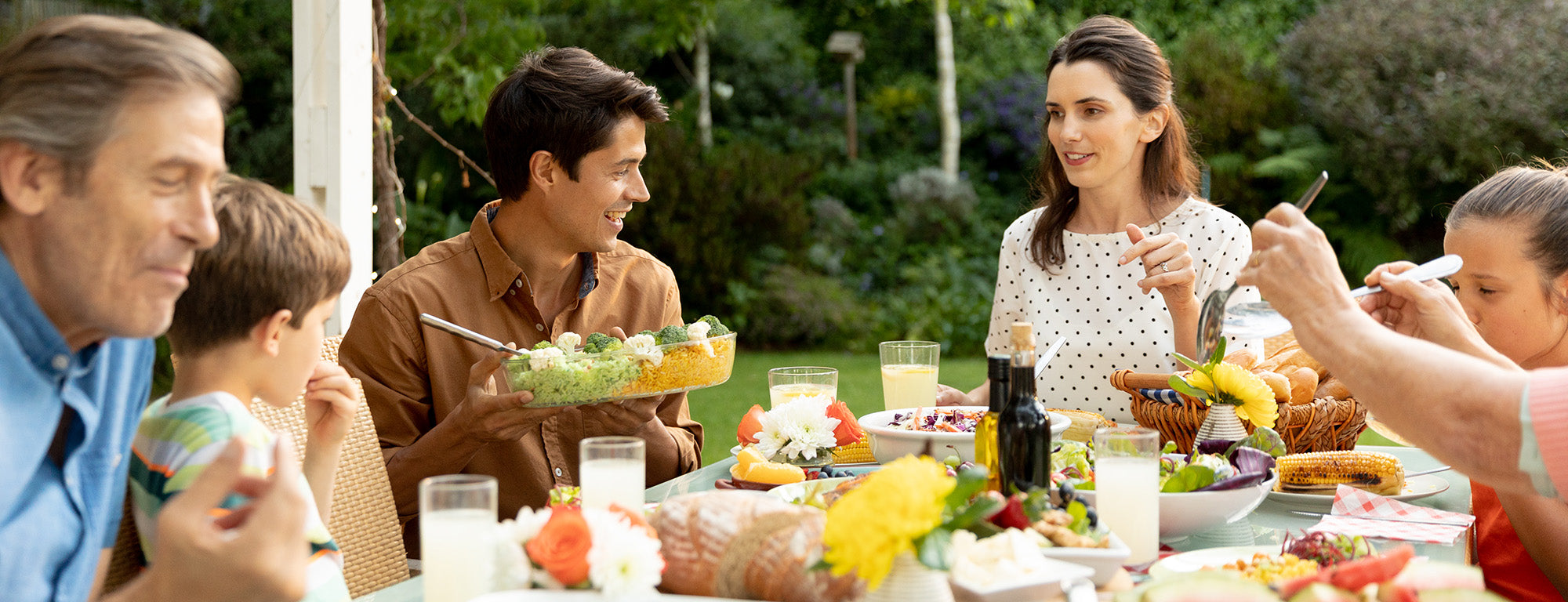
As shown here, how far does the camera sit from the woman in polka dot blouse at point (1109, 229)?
11.0 ft

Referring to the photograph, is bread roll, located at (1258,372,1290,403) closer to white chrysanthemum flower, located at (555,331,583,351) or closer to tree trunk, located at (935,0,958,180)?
white chrysanthemum flower, located at (555,331,583,351)

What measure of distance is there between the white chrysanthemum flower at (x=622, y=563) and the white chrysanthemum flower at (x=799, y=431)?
107 centimetres

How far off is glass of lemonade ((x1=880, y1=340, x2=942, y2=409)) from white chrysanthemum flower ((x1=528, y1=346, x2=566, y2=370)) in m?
0.85

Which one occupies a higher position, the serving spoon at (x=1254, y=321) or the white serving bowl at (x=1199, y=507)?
the serving spoon at (x=1254, y=321)

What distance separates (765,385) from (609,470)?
249 inches

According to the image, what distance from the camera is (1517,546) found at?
2061mm

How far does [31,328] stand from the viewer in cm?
136

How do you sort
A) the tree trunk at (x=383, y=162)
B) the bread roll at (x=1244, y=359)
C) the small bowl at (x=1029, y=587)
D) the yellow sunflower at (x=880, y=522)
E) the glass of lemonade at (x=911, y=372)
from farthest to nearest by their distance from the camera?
1. the tree trunk at (x=383, y=162)
2. the glass of lemonade at (x=911, y=372)
3. the bread roll at (x=1244, y=359)
4. the small bowl at (x=1029, y=587)
5. the yellow sunflower at (x=880, y=522)

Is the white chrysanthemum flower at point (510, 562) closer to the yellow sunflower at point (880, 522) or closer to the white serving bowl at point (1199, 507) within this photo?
the yellow sunflower at point (880, 522)

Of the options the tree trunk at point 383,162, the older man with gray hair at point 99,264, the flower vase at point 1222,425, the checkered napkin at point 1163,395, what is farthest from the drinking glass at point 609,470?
the tree trunk at point 383,162

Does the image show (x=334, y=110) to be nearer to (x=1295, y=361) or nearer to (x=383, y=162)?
(x=383, y=162)

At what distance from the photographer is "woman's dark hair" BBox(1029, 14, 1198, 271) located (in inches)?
134

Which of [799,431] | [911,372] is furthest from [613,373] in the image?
[911,372]

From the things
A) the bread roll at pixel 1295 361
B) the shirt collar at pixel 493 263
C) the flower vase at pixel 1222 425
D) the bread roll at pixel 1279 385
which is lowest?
the flower vase at pixel 1222 425
